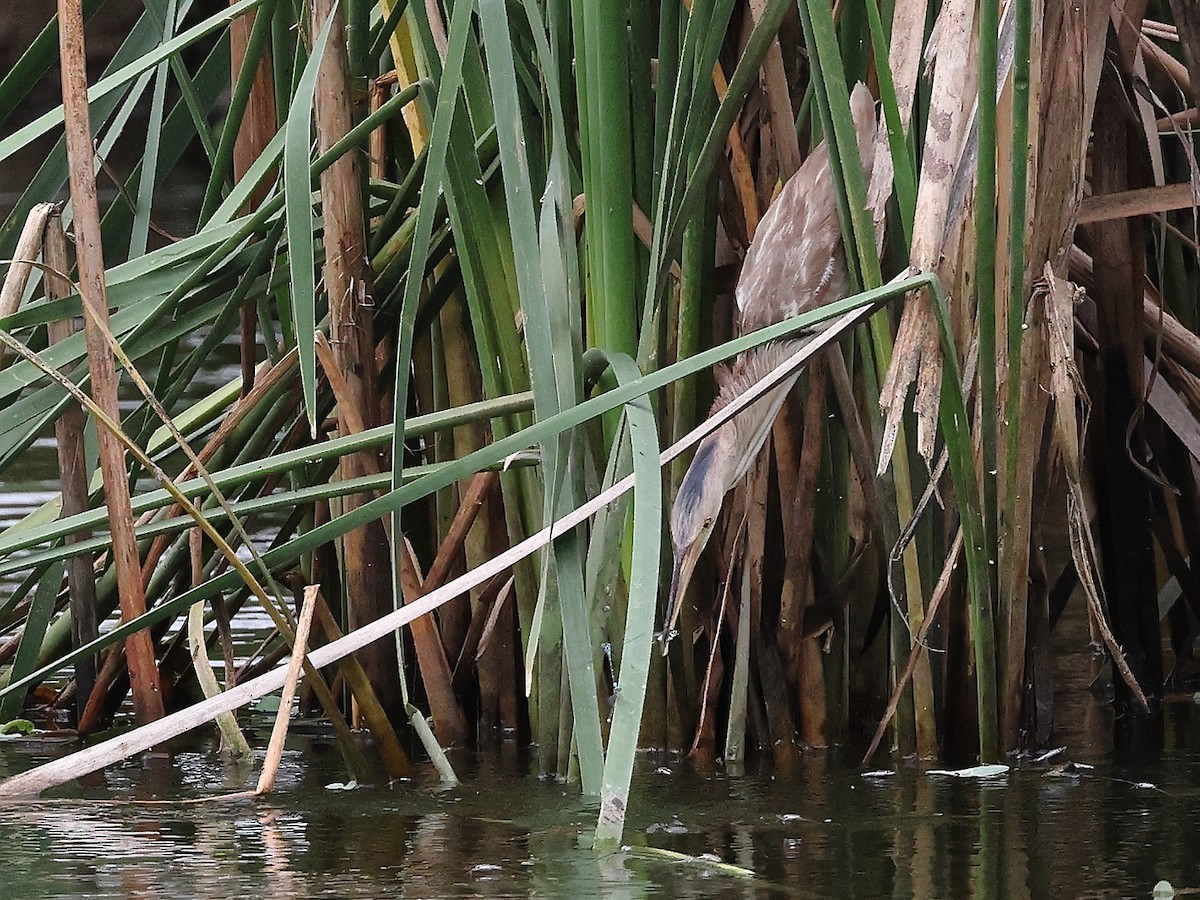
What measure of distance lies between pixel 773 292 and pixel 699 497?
18 cm

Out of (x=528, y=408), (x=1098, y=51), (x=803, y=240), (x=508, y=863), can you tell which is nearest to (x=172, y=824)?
(x=508, y=863)

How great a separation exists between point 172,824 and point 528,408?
428 millimetres

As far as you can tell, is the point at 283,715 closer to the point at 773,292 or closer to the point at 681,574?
the point at 681,574

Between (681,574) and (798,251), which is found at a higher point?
(798,251)

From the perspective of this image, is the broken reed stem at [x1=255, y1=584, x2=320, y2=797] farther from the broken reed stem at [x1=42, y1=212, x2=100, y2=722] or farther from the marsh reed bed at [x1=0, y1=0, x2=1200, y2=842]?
the broken reed stem at [x1=42, y1=212, x2=100, y2=722]

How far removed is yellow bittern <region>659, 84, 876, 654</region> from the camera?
1.25 metres

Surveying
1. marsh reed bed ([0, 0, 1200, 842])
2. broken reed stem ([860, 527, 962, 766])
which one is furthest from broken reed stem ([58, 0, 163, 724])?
broken reed stem ([860, 527, 962, 766])

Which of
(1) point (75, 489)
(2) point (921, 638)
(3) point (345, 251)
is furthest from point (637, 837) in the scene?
(1) point (75, 489)

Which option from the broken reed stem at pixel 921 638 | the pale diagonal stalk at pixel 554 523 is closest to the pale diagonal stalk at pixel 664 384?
the pale diagonal stalk at pixel 554 523

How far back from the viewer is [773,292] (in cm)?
132

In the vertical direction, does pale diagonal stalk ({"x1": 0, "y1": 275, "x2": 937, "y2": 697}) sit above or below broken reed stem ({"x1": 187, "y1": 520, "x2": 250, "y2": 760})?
above

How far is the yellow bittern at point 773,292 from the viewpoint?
1255 mm

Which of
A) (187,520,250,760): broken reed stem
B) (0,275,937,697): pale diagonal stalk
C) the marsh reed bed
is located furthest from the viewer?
(187,520,250,760): broken reed stem

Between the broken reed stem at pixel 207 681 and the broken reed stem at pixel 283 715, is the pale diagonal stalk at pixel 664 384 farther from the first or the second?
the broken reed stem at pixel 207 681
